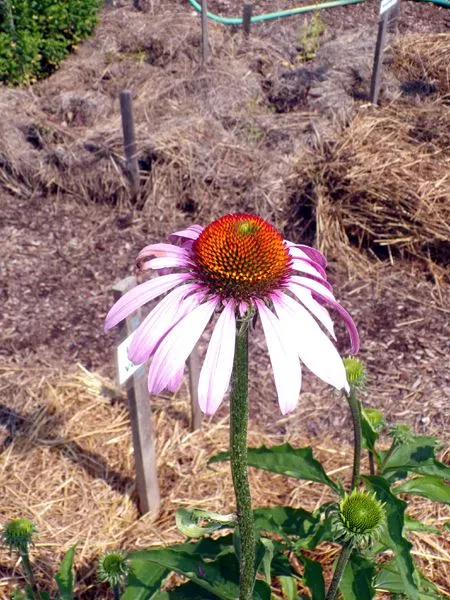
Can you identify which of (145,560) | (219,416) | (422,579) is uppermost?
(145,560)

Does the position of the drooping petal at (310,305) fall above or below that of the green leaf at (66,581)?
above

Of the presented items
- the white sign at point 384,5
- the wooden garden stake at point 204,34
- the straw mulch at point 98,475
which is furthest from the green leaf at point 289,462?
the wooden garden stake at point 204,34

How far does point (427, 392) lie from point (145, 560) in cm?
159

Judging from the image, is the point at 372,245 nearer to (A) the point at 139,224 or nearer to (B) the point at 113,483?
(A) the point at 139,224

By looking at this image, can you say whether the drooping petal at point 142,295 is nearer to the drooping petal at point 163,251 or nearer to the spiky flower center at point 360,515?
the drooping petal at point 163,251

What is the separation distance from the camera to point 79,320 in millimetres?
2945

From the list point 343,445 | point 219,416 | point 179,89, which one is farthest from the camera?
point 179,89

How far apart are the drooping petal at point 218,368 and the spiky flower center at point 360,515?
38 cm

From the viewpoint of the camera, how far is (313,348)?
2.90ft

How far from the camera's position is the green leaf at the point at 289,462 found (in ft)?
4.80

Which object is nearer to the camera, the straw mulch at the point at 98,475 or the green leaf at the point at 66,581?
the green leaf at the point at 66,581

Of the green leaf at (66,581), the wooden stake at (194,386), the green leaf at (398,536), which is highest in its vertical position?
the green leaf at (398,536)

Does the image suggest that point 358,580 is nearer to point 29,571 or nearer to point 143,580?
point 143,580

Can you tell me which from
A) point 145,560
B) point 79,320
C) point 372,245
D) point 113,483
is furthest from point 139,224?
point 145,560
